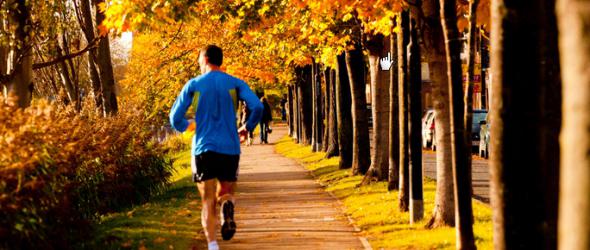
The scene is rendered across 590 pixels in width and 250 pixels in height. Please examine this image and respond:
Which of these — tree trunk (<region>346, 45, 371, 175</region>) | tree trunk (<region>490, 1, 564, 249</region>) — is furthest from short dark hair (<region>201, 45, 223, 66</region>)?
tree trunk (<region>346, 45, 371, 175</region>)

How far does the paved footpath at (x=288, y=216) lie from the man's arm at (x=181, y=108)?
238 cm

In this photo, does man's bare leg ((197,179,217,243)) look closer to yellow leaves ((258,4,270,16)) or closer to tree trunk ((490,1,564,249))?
tree trunk ((490,1,564,249))

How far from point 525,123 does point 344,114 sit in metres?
21.8

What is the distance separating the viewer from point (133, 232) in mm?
12617

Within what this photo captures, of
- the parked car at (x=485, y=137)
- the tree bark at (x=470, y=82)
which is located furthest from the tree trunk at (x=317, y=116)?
the tree bark at (x=470, y=82)

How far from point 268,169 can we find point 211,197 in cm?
1967

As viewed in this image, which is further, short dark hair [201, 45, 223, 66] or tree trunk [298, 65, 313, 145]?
tree trunk [298, 65, 313, 145]

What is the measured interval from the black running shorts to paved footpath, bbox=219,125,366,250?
214cm

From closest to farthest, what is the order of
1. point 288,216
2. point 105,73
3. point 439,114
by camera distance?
point 439,114 → point 288,216 → point 105,73

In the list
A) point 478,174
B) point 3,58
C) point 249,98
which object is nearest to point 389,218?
point 249,98

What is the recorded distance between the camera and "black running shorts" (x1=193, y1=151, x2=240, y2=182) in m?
9.52

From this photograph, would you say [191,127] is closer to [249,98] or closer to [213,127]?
[213,127]

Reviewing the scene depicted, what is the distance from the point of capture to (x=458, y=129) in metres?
10.2

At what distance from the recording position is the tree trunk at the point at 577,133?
4.12m
